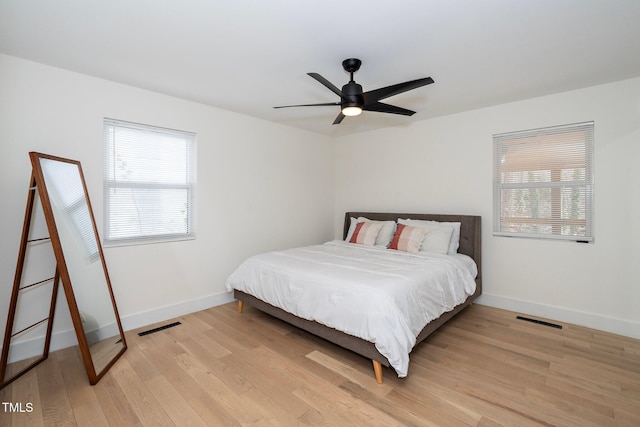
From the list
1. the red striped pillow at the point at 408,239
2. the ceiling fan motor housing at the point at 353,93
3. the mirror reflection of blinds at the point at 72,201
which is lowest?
the red striped pillow at the point at 408,239

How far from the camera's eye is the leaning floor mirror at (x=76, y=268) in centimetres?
216

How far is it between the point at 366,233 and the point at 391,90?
218 centimetres

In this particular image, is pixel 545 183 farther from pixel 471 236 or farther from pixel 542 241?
pixel 471 236

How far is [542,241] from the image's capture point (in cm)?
343

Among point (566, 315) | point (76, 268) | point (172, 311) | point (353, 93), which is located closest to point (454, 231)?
point (566, 315)

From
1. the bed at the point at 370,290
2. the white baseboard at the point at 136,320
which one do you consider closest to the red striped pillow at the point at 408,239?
the bed at the point at 370,290

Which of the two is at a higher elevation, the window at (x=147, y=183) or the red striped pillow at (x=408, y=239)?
the window at (x=147, y=183)

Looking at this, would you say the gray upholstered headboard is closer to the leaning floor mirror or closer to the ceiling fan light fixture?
the ceiling fan light fixture

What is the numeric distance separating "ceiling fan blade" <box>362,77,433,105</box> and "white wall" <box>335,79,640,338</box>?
1.90 meters

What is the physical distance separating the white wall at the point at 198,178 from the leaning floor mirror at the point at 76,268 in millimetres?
248

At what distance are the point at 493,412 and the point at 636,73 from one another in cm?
327

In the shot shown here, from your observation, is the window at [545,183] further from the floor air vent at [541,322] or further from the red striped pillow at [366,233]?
the red striped pillow at [366,233]

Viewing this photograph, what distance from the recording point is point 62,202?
2.43 metres

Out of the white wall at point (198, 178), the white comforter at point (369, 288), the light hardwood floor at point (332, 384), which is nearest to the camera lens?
the light hardwood floor at point (332, 384)
